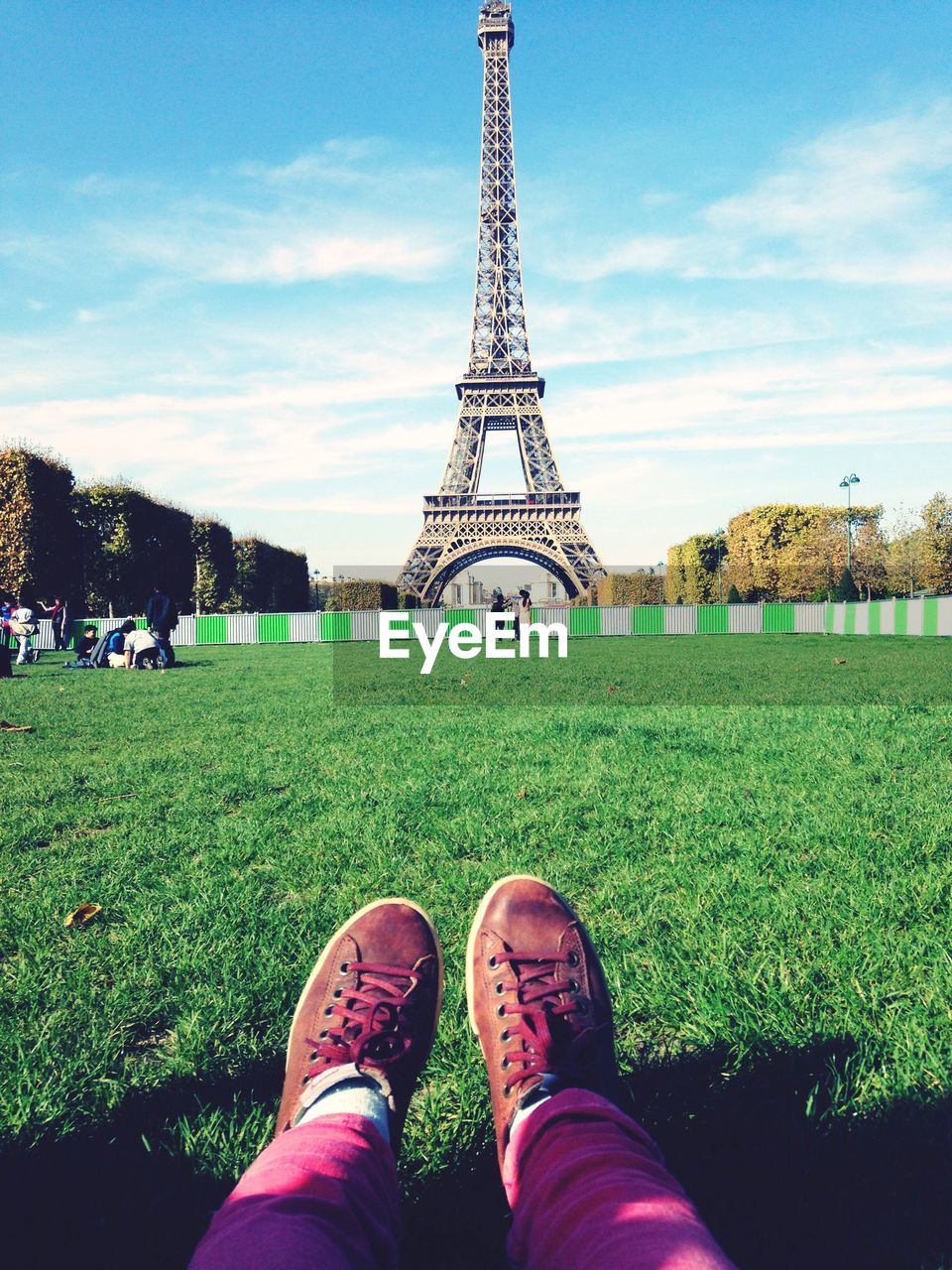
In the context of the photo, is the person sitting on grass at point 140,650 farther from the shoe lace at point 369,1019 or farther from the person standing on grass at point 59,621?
the shoe lace at point 369,1019

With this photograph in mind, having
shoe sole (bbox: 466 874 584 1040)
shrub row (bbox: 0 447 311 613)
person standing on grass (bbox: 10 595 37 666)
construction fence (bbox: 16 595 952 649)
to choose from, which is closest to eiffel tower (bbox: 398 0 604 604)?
construction fence (bbox: 16 595 952 649)

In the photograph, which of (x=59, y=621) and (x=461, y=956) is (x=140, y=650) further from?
(x=461, y=956)

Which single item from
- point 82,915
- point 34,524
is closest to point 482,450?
point 34,524

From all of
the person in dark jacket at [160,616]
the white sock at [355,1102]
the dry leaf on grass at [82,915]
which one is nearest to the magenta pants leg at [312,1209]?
the white sock at [355,1102]

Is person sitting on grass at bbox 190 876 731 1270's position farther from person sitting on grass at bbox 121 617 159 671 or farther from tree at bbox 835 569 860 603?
tree at bbox 835 569 860 603

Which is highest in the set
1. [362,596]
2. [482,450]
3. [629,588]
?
[482,450]

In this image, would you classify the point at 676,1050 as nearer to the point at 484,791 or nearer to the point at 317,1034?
the point at 317,1034

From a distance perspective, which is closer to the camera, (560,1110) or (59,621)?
(560,1110)
